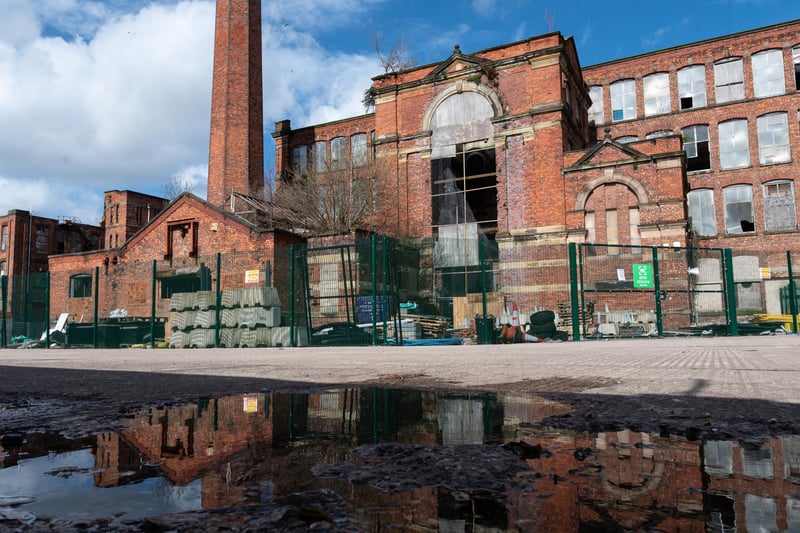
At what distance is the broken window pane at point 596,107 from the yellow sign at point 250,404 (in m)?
34.2

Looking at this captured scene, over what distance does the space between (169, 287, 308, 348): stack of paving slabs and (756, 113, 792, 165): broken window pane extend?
89.6 feet

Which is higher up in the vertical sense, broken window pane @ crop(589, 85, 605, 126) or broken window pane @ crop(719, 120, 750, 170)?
broken window pane @ crop(589, 85, 605, 126)

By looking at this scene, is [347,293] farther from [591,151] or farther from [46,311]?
[591,151]

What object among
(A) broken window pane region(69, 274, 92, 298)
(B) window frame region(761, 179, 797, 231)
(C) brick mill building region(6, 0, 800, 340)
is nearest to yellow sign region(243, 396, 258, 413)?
(C) brick mill building region(6, 0, 800, 340)

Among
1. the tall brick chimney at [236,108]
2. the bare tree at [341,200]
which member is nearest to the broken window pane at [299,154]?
the tall brick chimney at [236,108]

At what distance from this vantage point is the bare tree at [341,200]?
25719mm

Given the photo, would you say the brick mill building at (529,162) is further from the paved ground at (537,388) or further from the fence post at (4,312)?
the paved ground at (537,388)

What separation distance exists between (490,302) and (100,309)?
15.8 m

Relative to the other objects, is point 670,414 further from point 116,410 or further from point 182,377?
point 182,377

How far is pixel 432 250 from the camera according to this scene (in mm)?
21438

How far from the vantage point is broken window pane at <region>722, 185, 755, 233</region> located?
30.0 m

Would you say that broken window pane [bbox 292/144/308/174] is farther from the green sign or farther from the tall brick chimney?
the green sign

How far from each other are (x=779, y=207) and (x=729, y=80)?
7.45 meters

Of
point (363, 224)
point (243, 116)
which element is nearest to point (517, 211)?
point (363, 224)
